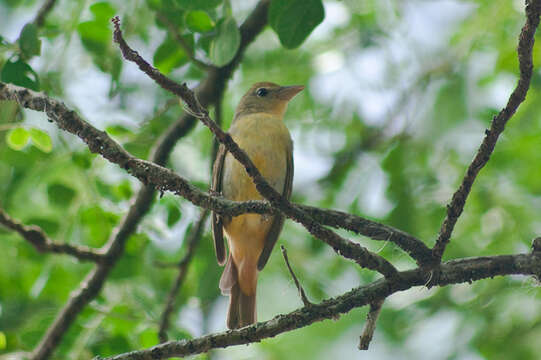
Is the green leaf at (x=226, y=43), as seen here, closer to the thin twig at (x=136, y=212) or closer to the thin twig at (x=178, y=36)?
the thin twig at (x=178, y=36)

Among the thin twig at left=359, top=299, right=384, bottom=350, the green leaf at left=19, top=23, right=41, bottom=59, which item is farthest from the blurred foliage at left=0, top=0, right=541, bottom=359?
the thin twig at left=359, top=299, right=384, bottom=350

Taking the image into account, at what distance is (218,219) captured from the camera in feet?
15.2

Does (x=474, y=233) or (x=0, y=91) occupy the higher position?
(x=474, y=233)

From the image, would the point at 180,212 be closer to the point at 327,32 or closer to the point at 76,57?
the point at 76,57

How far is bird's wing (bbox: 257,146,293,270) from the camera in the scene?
496 centimetres

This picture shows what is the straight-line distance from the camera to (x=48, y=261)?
5.25m

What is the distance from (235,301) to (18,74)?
2236 mm

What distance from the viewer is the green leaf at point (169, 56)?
437 cm

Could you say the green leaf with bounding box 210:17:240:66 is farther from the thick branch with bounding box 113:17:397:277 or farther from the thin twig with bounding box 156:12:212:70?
the thick branch with bounding box 113:17:397:277

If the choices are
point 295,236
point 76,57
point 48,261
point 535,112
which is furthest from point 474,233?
point 76,57

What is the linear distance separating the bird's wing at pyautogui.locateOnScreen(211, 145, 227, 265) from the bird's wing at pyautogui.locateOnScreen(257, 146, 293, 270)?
374 mm

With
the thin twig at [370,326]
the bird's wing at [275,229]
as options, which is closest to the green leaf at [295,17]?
the thin twig at [370,326]

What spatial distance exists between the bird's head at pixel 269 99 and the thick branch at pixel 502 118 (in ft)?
11.4

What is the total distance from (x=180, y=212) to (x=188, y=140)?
4.91 feet
